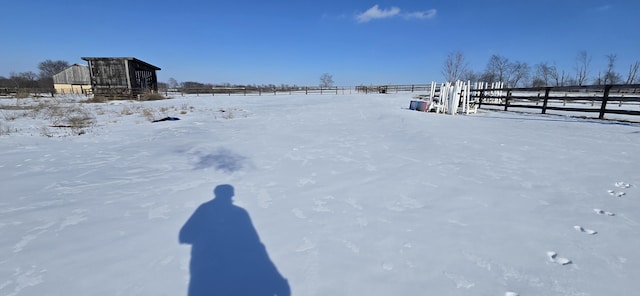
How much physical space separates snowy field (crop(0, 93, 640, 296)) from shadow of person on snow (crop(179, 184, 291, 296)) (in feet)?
0.05

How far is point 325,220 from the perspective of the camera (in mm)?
2863

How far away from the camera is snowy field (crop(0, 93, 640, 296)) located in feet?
6.52

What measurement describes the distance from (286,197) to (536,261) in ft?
8.35

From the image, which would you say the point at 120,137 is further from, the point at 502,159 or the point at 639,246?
the point at 639,246

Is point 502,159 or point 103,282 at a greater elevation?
point 502,159

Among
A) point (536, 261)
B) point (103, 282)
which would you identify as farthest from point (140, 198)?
point (536, 261)

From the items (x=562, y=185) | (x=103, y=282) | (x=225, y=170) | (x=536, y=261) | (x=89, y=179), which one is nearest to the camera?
(x=103, y=282)

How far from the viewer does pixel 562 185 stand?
3.66 meters

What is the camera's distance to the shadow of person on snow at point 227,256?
6.33 ft

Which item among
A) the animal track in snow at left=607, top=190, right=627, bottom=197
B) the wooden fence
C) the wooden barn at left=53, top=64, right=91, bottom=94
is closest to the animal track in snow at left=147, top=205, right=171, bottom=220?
the animal track in snow at left=607, top=190, right=627, bottom=197

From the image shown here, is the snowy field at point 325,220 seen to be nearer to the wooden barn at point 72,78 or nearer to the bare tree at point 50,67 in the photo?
the wooden barn at point 72,78

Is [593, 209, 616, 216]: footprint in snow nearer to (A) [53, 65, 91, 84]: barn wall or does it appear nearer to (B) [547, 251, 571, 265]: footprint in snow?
(B) [547, 251, 571, 265]: footprint in snow

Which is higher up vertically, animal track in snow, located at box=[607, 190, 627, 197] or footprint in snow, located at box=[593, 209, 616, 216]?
animal track in snow, located at box=[607, 190, 627, 197]

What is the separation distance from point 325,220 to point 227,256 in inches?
40.8
